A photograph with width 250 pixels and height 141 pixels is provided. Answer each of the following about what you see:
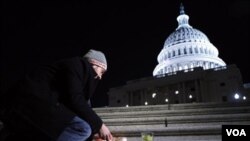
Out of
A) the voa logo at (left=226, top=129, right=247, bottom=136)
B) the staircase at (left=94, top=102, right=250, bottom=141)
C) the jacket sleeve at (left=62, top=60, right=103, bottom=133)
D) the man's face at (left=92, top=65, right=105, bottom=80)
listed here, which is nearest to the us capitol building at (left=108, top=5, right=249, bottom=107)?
the staircase at (left=94, top=102, right=250, bottom=141)

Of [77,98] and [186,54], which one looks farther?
[186,54]

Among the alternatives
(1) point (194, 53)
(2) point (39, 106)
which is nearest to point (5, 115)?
(2) point (39, 106)

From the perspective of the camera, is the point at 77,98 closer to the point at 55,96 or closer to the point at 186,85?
the point at 55,96

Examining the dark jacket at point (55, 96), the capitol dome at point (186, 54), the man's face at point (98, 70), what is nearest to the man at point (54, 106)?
the dark jacket at point (55, 96)

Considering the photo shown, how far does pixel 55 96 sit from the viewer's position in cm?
347

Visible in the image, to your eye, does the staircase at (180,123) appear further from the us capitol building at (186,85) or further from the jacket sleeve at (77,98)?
the us capitol building at (186,85)

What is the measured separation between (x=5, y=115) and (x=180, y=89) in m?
56.9

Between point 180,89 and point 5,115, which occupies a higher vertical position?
point 180,89

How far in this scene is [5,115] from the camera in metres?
3.34

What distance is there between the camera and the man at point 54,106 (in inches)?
130

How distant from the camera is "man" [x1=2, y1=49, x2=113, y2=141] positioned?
3.29 meters

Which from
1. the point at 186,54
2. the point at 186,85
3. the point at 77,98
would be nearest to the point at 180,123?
the point at 77,98

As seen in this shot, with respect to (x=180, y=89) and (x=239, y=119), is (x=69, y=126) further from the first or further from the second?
(x=180, y=89)

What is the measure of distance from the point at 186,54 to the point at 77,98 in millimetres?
79655
